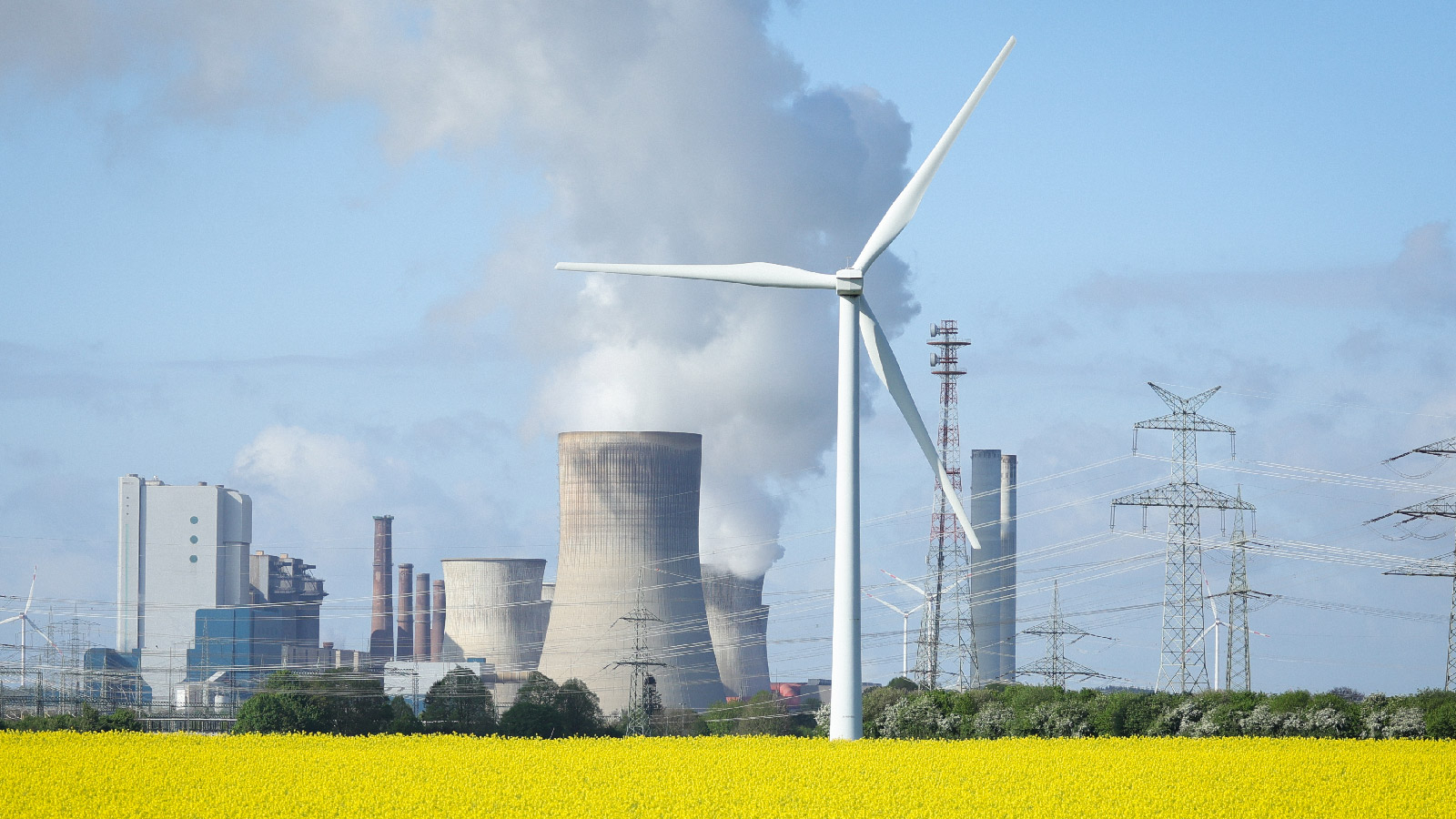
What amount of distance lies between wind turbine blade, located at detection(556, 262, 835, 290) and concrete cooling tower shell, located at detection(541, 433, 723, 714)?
136ft

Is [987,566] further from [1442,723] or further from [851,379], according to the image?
[851,379]

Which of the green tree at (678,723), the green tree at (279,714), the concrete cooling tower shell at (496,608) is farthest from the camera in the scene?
the concrete cooling tower shell at (496,608)

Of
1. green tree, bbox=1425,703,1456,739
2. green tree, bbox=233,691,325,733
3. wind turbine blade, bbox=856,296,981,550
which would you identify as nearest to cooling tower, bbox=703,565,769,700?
green tree, bbox=233,691,325,733

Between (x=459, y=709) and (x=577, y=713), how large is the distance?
17.0 ft

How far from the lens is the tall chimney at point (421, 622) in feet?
453

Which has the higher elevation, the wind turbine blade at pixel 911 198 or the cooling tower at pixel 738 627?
the wind turbine blade at pixel 911 198

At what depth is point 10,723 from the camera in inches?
2092

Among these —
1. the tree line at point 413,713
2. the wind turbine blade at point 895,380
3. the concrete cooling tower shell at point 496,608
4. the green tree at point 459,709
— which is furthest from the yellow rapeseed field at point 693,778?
the concrete cooling tower shell at point 496,608

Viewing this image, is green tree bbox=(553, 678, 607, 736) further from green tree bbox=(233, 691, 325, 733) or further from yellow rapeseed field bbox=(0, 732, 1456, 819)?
yellow rapeseed field bbox=(0, 732, 1456, 819)

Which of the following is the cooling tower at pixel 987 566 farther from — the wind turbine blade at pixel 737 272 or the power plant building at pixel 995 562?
the wind turbine blade at pixel 737 272

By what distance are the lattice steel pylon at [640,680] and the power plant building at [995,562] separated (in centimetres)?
3612

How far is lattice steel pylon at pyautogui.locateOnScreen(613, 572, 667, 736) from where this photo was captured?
62.2 meters

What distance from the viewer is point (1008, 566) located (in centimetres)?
10569

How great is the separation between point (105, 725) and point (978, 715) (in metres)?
29.0
